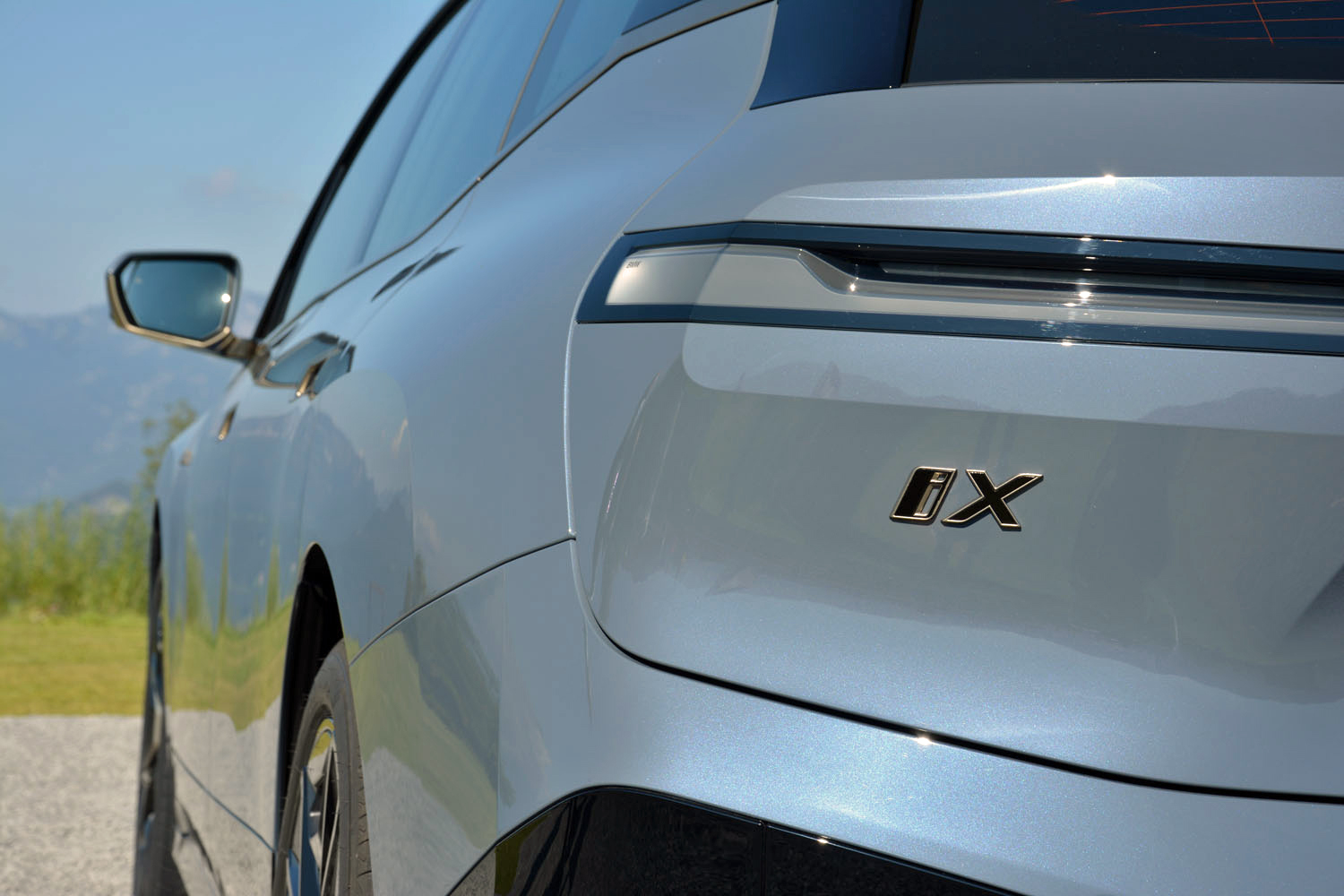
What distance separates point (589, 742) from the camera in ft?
3.04

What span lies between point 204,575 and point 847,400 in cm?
224

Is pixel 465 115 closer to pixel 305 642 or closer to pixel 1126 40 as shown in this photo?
pixel 305 642

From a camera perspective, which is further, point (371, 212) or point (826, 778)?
point (371, 212)

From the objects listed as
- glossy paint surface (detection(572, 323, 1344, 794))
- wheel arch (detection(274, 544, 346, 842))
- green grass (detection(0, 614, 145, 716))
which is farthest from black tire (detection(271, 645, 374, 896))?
green grass (detection(0, 614, 145, 716))

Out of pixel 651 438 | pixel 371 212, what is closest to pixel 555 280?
pixel 651 438

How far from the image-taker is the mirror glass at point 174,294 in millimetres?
3359

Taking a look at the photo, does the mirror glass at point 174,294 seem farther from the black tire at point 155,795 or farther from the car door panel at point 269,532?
the black tire at point 155,795

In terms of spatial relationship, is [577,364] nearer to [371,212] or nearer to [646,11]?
[646,11]

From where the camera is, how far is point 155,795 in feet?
12.0

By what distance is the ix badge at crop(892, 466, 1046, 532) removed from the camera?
0.84 meters

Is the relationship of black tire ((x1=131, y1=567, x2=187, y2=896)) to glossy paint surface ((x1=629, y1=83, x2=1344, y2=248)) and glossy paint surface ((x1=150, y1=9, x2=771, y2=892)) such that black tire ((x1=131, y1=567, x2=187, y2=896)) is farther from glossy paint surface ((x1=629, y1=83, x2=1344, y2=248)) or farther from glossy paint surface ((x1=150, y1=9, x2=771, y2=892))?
glossy paint surface ((x1=629, y1=83, x2=1344, y2=248))

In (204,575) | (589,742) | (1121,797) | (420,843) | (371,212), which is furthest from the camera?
(204,575)

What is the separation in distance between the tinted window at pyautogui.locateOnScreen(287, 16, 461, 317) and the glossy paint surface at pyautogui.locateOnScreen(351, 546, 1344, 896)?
65.7 inches

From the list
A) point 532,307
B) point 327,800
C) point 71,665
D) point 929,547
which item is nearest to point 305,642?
point 327,800
